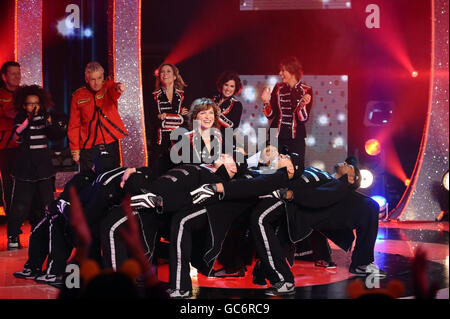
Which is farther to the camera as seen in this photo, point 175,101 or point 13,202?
point 175,101

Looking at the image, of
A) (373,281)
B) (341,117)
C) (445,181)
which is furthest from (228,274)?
(341,117)

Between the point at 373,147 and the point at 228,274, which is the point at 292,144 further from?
the point at 228,274

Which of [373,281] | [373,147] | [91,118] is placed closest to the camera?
A: [373,281]

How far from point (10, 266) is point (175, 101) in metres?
2.16

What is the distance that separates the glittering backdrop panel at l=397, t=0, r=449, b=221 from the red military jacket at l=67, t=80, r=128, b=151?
121 inches

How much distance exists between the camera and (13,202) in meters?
5.24

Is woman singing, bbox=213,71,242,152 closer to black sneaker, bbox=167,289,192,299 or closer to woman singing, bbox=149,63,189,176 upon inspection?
woman singing, bbox=149,63,189,176

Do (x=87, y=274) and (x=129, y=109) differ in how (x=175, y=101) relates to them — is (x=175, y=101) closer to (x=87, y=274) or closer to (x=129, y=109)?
(x=129, y=109)

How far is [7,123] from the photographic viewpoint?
18.7 ft

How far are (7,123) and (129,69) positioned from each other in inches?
49.6

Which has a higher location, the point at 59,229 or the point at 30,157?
the point at 30,157

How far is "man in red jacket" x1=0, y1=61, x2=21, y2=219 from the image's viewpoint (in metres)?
5.64

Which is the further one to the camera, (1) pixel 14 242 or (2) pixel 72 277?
(1) pixel 14 242
